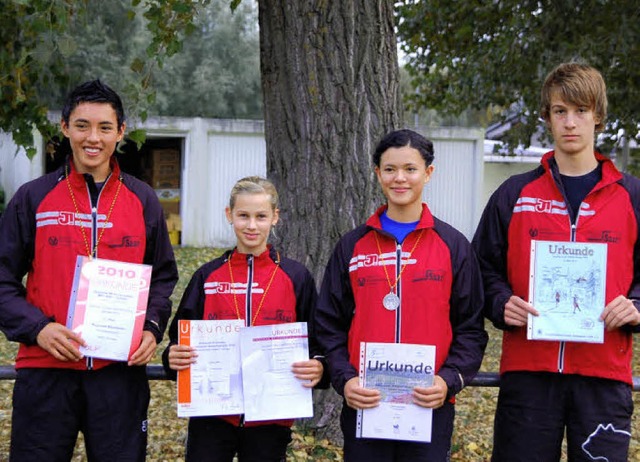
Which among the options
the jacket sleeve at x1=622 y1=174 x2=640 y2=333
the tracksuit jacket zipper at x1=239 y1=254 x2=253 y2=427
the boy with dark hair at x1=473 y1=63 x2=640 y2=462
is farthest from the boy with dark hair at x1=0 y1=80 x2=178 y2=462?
the jacket sleeve at x1=622 y1=174 x2=640 y2=333

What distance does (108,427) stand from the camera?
3.27m

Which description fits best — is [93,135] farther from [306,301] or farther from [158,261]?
[306,301]

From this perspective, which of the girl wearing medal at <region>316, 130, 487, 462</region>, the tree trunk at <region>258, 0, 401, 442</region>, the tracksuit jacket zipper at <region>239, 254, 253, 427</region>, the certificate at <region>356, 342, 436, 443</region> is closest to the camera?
the certificate at <region>356, 342, 436, 443</region>

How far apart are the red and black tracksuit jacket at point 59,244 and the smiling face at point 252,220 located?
36cm

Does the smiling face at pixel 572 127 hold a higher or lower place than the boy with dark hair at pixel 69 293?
higher

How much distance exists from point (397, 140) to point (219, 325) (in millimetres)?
1070

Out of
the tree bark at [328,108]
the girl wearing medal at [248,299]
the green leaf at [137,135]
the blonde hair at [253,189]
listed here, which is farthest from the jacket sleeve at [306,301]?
the green leaf at [137,135]

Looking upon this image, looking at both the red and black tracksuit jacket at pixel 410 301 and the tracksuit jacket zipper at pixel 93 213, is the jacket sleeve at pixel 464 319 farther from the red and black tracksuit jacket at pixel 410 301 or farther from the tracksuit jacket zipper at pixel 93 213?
the tracksuit jacket zipper at pixel 93 213

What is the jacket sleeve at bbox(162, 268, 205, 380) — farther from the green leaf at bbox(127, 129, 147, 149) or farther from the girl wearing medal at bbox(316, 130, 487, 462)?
the green leaf at bbox(127, 129, 147, 149)

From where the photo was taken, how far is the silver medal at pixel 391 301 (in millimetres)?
3146

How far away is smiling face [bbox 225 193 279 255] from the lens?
3387 mm

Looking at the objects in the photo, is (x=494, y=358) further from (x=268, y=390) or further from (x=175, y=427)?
(x=268, y=390)

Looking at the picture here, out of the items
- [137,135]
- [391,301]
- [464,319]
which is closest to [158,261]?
[391,301]

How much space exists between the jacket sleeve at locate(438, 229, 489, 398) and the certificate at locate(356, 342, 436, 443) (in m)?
0.13
